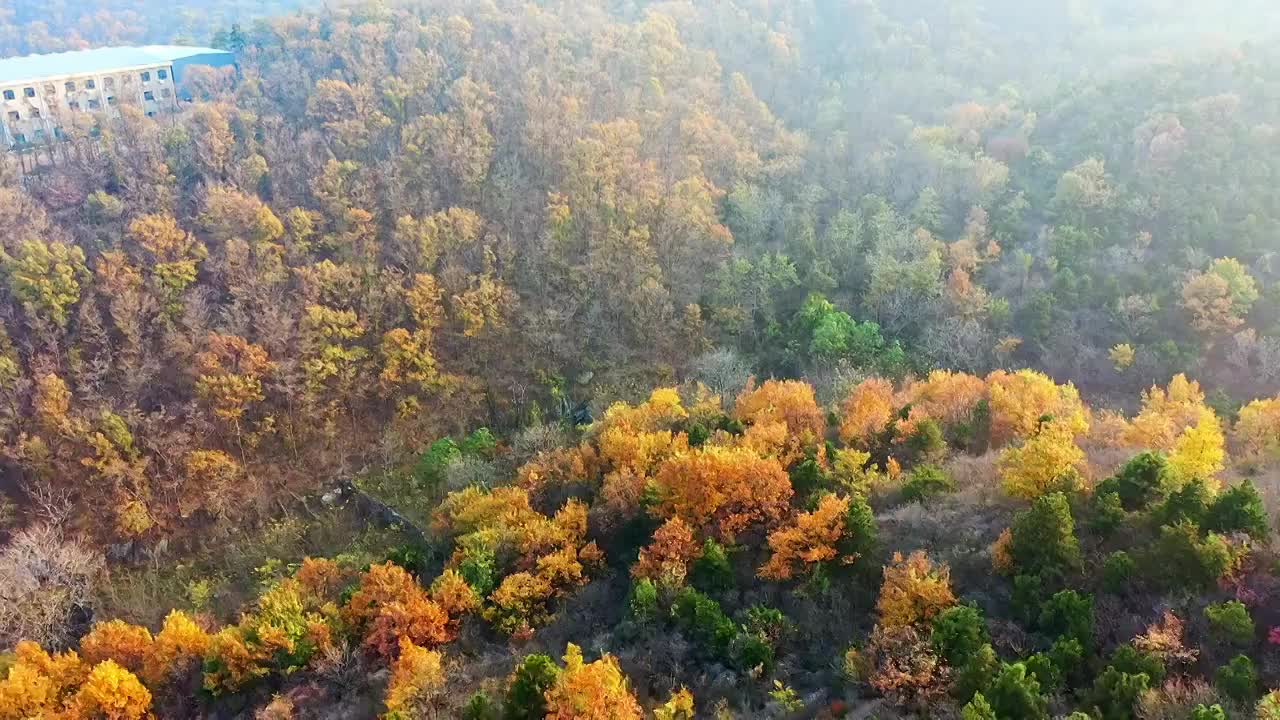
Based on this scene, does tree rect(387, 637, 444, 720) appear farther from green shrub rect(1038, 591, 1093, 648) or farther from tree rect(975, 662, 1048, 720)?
green shrub rect(1038, 591, 1093, 648)

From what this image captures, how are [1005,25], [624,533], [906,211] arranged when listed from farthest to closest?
[1005,25] < [906,211] < [624,533]

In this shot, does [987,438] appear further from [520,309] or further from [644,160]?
[644,160]

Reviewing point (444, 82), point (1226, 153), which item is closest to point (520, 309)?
point (444, 82)

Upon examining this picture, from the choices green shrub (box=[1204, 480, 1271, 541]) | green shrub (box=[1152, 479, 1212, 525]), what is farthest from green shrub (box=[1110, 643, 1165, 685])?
green shrub (box=[1204, 480, 1271, 541])

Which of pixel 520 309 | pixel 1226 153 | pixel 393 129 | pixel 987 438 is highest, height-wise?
pixel 1226 153

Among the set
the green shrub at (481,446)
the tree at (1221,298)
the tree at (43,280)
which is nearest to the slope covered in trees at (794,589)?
the green shrub at (481,446)

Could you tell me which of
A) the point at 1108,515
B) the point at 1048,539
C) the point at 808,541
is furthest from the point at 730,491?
the point at 1108,515
